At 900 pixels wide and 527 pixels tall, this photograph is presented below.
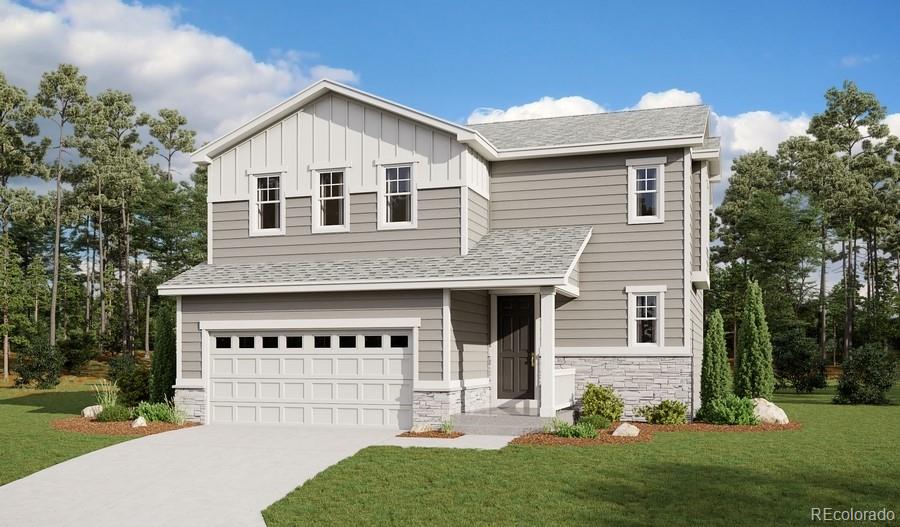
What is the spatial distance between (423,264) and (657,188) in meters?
5.56

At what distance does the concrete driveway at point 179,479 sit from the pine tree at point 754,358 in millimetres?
9822

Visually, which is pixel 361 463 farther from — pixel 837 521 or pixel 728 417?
pixel 728 417

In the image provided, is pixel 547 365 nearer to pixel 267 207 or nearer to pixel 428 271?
pixel 428 271

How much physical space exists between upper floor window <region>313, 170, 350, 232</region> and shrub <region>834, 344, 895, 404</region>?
16.3m

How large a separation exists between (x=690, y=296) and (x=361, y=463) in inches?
363

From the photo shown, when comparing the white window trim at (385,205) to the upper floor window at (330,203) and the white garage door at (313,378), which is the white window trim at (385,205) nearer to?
the upper floor window at (330,203)

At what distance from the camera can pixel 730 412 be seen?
1877cm

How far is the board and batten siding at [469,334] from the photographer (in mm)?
18141

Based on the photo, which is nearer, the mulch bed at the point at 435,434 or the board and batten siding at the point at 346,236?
the mulch bed at the point at 435,434

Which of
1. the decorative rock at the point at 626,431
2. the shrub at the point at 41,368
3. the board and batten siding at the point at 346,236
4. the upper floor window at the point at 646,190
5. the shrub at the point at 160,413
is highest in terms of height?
the upper floor window at the point at 646,190

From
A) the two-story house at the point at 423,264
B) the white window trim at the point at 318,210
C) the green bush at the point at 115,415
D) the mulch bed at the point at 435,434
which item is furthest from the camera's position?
the white window trim at the point at 318,210

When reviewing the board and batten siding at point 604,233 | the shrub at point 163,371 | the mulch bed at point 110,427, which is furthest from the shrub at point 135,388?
the board and batten siding at point 604,233

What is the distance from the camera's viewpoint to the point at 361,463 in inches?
531

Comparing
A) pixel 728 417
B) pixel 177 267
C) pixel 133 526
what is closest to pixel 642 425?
pixel 728 417
